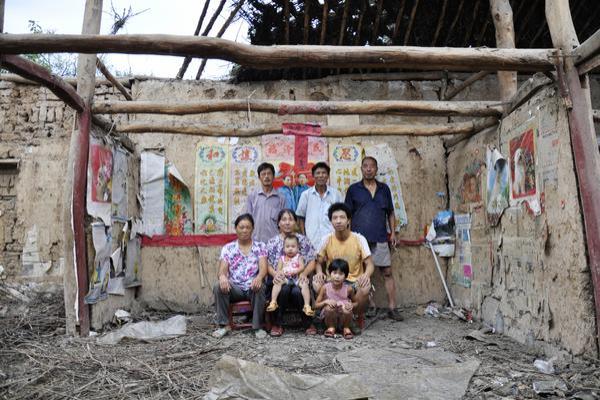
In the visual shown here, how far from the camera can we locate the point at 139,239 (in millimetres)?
5547

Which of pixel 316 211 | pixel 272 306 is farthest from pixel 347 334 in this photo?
pixel 316 211

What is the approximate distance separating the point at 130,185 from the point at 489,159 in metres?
3.96

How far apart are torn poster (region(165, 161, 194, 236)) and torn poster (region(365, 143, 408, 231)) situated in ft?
7.85

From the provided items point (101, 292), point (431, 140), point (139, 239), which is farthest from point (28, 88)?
point (431, 140)

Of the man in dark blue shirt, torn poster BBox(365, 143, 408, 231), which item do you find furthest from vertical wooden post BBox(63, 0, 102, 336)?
torn poster BBox(365, 143, 408, 231)

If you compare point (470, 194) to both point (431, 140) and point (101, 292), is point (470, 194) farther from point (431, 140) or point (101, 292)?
point (101, 292)

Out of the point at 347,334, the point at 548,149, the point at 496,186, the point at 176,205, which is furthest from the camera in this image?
the point at 176,205

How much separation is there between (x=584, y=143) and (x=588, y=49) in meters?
0.63

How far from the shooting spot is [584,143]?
3.06 m

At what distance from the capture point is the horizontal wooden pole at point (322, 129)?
4.93 m

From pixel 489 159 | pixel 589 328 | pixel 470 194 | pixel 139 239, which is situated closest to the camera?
pixel 589 328

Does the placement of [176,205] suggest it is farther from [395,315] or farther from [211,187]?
[395,315]

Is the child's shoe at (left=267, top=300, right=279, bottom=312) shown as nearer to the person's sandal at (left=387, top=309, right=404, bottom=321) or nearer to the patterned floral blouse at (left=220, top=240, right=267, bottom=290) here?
the patterned floral blouse at (left=220, top=240, right=267, bottom=290)

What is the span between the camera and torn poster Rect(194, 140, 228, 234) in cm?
571
